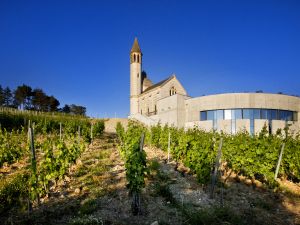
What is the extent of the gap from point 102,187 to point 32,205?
7.46 feet

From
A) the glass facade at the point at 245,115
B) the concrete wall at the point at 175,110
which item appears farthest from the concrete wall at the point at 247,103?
the concrete wall at the point at 175,110

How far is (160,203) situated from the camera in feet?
26.9

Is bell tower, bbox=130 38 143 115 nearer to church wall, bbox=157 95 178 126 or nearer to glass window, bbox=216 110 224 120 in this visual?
church wall, bbox=157 95 178 126

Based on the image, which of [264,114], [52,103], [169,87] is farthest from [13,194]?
[52,103]

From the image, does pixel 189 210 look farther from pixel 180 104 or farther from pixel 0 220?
pixel 180 104

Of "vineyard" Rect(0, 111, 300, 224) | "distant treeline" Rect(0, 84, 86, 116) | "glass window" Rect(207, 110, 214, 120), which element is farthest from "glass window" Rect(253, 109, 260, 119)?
"distant treeline" Rect(0, 84, 86, 116)

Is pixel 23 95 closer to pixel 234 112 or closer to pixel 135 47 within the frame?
pixel 135 47

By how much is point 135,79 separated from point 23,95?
103ft

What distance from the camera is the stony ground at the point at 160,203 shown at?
7.06 m

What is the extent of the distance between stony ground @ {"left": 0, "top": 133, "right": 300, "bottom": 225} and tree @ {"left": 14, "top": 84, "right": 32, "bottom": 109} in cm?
6456

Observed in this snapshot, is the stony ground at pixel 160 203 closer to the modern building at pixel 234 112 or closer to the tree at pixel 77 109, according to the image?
the modern building at pixel 234 112

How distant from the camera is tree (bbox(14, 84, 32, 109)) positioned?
68938mm

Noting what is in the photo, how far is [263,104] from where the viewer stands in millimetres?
35188

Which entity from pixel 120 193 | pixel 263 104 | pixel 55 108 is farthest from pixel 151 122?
pixel 55 108
